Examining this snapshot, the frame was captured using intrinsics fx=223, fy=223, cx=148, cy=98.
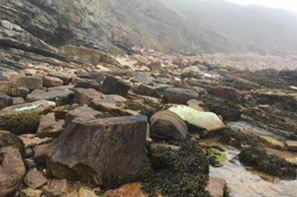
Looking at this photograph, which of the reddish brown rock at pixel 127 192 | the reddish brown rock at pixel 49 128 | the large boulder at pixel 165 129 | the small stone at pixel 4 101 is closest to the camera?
the reddish brown rock at pixel 127 192

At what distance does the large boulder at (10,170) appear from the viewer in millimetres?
3568

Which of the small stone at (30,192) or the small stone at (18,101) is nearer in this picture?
the small stone at (30,192)

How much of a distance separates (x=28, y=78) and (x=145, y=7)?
5309 centimetres

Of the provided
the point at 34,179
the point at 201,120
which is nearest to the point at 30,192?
the point at 34,179

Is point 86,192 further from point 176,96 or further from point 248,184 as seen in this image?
point 176,96

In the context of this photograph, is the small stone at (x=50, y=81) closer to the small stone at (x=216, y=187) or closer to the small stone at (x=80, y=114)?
the small stone at (x=80, y=114)

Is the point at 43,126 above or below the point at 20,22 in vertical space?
below

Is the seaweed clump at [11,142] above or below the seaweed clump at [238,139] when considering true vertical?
below

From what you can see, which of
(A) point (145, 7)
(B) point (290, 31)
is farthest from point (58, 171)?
(B) point (290, 31)

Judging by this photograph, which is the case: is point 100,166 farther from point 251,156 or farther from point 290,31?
point 290,31

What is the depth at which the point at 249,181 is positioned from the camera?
17.6 feet

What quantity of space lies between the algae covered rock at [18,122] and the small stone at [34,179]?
2.22 meters

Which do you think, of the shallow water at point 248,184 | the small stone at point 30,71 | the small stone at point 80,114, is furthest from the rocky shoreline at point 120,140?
the small stone at point 30,71

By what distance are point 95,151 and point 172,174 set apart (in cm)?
181
